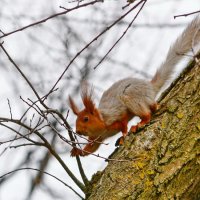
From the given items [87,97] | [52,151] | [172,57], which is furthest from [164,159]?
[172,57]

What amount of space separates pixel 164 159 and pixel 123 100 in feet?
4.02

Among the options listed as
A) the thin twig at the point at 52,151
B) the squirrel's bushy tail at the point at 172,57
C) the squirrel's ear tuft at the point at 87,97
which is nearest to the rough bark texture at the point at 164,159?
the thin twig at the point at 52,151

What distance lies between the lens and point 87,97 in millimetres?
3715

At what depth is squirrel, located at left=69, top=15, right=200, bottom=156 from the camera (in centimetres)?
368

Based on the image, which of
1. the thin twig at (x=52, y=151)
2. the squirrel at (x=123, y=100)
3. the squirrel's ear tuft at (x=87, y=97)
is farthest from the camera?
the squirrel at (x=123, y=100)

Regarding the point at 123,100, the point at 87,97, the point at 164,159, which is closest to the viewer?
the point at 164,159

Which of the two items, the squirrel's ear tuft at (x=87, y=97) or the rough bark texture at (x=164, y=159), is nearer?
the rough bark texture at (x=164, y=159)

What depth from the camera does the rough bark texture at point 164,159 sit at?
2.56m

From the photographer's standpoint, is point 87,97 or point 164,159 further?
point 87,97

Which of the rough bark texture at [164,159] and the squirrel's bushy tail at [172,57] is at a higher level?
the squirrel's bushy tail at [172,57]

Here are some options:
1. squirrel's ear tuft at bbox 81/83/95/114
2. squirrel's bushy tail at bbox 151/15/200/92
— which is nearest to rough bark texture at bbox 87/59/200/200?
squirrel's ear tuft at bbox 81/83/95/114

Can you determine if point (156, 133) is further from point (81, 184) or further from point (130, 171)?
point (81, 184)

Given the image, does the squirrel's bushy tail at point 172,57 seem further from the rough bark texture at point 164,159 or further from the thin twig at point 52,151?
the thin twig at point 52,151

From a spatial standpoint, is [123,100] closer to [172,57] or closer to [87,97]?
[87,97]
